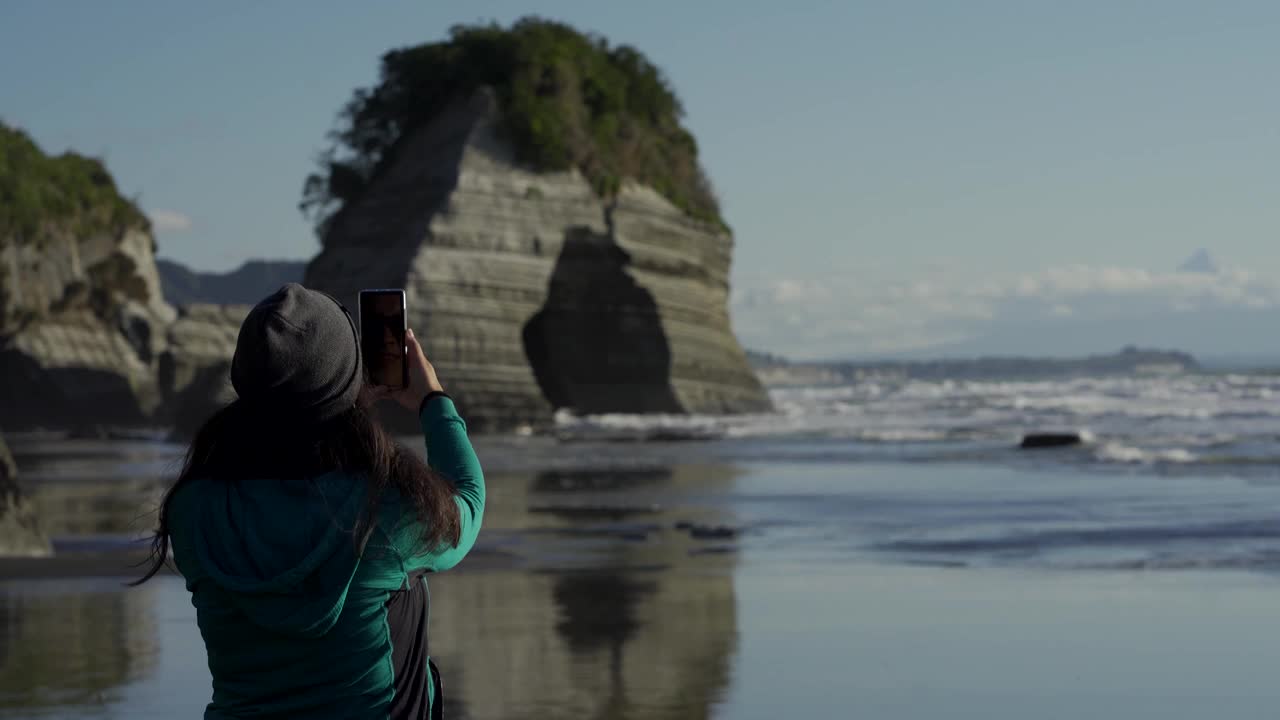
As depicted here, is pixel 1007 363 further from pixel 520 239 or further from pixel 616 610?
pixel 616 610

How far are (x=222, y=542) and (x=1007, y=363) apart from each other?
571ft

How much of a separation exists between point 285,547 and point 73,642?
6.11 m

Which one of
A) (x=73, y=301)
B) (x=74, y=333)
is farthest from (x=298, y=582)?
(x=73, y=301)

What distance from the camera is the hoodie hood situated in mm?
2859

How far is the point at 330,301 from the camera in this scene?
294 centimetres

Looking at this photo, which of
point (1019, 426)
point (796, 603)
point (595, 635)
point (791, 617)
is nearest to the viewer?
point (595, 635)

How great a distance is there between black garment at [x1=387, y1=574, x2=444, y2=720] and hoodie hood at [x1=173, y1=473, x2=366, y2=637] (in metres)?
0.12

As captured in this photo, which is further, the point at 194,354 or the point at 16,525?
the point at 194,354

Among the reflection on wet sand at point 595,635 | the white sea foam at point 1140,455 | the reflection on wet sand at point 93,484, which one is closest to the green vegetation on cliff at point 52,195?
the reflection on wet sand at point 93,484

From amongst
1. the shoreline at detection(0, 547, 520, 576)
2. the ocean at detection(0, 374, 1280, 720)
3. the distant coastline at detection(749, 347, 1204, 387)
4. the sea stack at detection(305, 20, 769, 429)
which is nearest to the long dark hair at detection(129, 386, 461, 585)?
the ocean at detection(0, 374, 1280, 720)

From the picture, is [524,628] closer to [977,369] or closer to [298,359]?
[298,359]

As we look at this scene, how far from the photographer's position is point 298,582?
2855 mm

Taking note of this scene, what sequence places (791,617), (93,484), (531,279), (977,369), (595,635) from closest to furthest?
(595,635) < (791,617) < (93,484) < (531,279) < (977,369)

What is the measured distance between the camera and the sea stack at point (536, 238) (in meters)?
40.6
